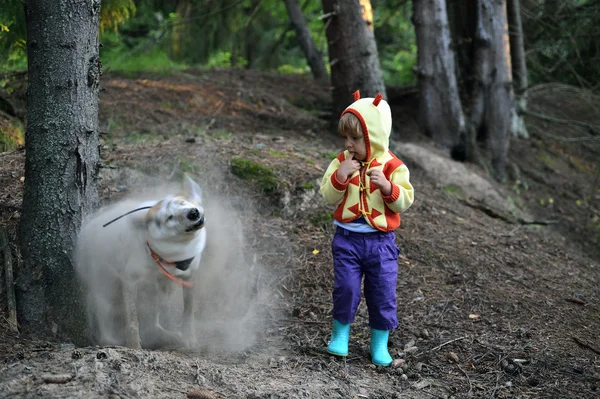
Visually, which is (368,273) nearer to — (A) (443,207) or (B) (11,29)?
(A) (443,207)

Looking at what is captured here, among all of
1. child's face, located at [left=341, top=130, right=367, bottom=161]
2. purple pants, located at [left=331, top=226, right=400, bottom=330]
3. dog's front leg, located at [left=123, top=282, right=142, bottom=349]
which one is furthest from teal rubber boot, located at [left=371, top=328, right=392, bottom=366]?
dog's front leg, located at [left=123, top=282, right=142, bottom=349]

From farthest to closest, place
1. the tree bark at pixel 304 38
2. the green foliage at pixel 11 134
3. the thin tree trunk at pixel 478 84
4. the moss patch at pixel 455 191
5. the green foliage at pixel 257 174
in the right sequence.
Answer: the tree bark at pixel 304 38 < the thin tree trunk at pixel 478 84 < the moss patch at pixel 455 191 < the green foliage at pixel 257 174 < the green foliage at pixel 11 134

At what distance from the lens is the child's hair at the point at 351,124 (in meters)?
4.54

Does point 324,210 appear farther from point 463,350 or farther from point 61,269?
point 61,269

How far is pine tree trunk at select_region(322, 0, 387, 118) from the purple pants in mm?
4696

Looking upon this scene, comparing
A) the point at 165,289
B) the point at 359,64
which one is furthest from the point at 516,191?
the point at 165,289

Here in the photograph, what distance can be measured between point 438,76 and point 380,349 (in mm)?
6541

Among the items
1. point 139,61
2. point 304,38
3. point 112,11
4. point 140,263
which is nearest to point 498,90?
point 304,38

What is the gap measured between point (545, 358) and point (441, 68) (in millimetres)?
6406

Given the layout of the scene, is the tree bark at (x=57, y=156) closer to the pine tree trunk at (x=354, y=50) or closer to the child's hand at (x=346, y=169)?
the child's hand at (x=346, y=169)

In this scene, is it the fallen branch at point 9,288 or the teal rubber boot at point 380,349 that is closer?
the fallen branch at point 9,288

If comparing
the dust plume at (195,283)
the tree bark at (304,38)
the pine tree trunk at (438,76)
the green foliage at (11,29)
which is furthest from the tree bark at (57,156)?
the tree bark at (304,38)

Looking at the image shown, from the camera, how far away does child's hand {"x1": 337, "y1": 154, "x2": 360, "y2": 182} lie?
14.9 ft

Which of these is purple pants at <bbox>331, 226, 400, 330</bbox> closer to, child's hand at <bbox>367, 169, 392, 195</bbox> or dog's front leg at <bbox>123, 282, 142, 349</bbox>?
child's hand at <bbox>367, 169, 392, 195</bbox>
